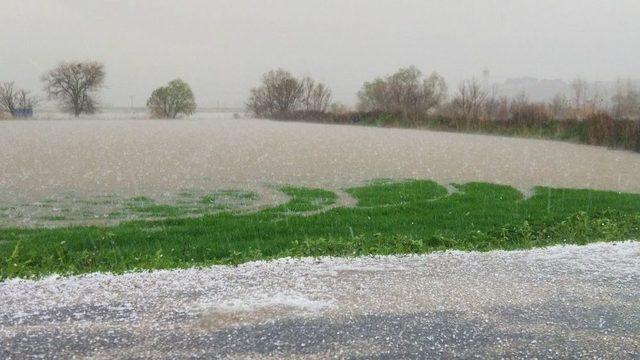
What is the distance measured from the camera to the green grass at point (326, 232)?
764 cm

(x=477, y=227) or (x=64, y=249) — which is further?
(x=477, y=227)

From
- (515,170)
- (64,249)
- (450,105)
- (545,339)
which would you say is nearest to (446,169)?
(515,170)

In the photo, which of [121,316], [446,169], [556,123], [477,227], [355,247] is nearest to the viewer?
[121,316]

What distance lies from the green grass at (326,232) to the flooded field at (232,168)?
1289mm

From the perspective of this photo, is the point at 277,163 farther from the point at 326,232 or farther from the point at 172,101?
the point at 172,101

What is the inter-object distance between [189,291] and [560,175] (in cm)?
1478

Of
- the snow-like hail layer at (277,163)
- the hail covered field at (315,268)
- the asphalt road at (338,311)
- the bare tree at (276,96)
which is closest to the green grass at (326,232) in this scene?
the hail covered field at (315,268)

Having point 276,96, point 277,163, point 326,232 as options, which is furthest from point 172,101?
point 326,232

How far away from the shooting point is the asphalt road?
15.1 ft

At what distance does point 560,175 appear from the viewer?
707 inches

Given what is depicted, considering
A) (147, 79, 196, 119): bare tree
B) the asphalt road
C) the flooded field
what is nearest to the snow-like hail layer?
the flooded field

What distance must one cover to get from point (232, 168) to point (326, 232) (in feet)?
34.0

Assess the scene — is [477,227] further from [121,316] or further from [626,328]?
[121,316]

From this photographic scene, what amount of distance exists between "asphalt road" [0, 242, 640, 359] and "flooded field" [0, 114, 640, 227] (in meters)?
5.31
